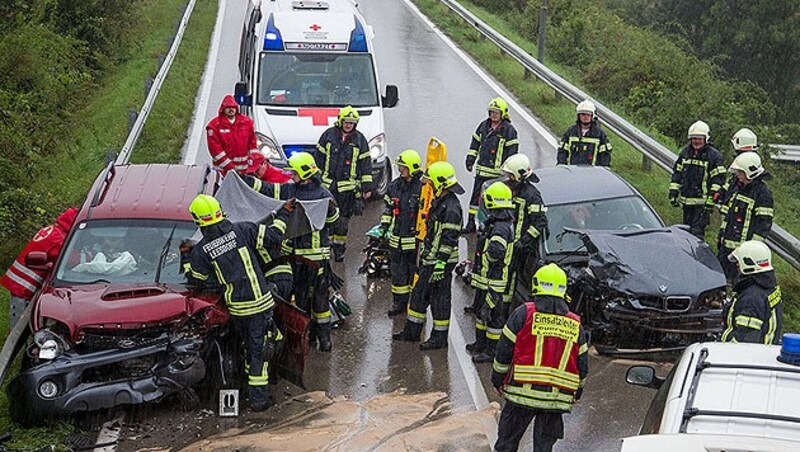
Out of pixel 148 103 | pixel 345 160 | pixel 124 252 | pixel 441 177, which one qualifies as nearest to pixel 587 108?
pixel 345 160

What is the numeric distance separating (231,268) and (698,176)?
20.5ft

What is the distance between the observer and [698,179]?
13.1 m

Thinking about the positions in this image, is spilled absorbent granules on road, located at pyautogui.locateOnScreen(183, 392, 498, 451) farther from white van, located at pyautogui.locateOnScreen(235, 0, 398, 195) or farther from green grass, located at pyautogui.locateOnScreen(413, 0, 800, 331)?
white van, located at pyautogui.locateOnScreen(235, 0, 398, 195)

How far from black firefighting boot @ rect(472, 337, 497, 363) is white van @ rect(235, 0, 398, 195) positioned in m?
4.58

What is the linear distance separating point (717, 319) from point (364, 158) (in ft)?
15.3

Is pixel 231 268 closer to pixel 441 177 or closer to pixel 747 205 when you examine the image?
pixel 441 177

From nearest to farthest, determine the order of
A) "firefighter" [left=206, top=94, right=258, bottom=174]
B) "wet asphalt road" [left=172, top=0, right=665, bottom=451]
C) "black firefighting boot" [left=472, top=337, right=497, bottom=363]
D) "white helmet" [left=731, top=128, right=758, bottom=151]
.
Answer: "wet asphalt road" [left=172, top=0, right=665, bottom=451]
"black firefighting boot" [left=472, top=337, right=497, bottom=363]
"white helmet" [left=731, top=128, right=758, bottom=151]
"firefighter" [left=206, top=94, right=258, bottom=174]

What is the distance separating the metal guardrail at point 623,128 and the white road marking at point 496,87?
0.65m

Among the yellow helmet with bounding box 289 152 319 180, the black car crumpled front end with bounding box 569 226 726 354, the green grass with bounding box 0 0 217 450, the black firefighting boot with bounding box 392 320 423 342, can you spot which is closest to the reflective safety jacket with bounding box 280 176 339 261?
the yellow helmet with bounding box 289 152 319 180

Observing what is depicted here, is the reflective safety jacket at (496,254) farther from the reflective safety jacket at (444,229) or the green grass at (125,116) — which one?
the green grass at (125,116)

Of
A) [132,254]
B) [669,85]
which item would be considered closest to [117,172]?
[132,254]

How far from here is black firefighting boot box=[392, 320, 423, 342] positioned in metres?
11.2

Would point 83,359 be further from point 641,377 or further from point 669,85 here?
point 669,85

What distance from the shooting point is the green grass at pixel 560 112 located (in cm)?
1364
